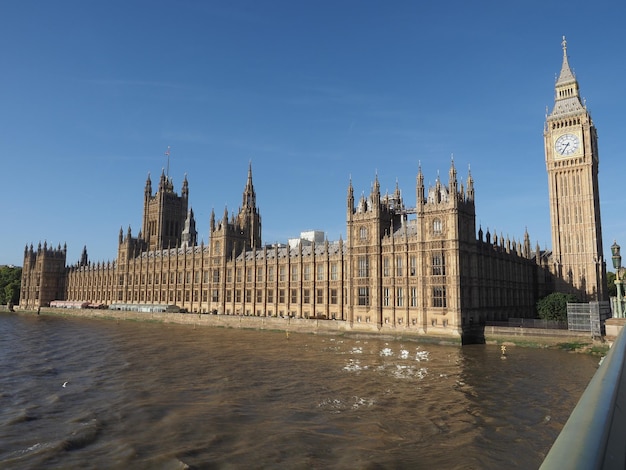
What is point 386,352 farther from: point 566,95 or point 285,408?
point 566,95

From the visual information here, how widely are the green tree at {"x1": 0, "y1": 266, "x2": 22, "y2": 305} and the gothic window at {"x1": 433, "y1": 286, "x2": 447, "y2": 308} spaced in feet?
551

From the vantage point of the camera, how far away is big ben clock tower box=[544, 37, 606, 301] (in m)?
95.7

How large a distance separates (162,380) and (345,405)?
1632 centimetres

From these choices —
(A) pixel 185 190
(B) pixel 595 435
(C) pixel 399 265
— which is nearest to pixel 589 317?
(C) pixel 399 265

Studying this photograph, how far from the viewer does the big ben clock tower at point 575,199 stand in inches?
3767

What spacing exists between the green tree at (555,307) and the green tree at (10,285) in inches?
7031

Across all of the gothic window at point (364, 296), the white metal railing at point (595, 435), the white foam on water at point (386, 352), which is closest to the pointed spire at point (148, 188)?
the gothic window at point (364, 296)

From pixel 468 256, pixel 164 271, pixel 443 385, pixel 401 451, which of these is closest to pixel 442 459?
pixel 401 451

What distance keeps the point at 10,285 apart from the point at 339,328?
155820mm

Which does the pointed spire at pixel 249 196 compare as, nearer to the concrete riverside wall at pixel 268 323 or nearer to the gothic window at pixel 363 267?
the concrete riverside wall at pixel 268 323

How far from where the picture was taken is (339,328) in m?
76.8

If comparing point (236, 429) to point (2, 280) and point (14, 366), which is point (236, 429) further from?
point (2, 280)

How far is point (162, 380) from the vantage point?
127 ft

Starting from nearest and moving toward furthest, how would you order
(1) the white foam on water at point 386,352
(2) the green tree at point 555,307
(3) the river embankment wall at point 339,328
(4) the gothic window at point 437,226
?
(1) the white foam on water at point 386,352
(3) the river embankment wall at point 339,328
(4) the gothic window at point 437,226
(2) the green tree at point 555,307
